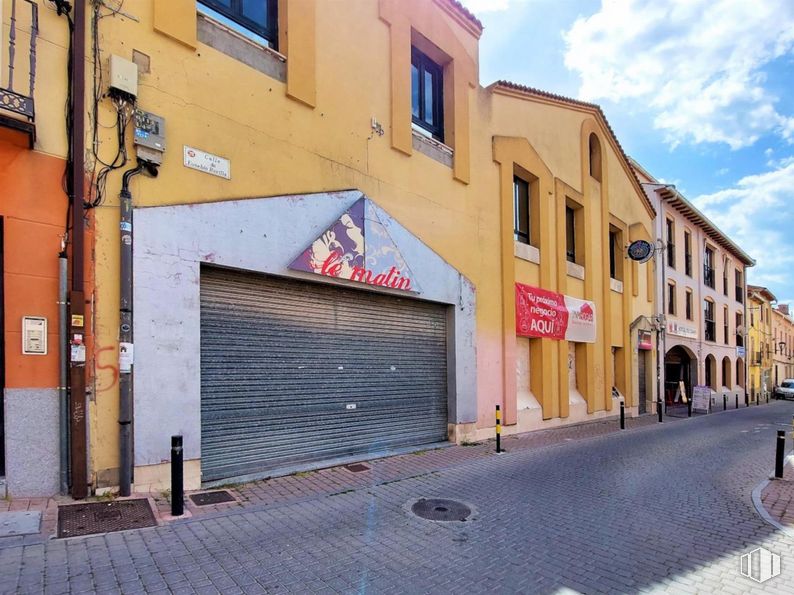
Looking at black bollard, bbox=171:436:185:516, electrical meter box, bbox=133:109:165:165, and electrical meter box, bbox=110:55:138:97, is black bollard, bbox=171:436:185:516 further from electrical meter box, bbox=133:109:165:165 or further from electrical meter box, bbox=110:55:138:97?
electrical meter box, bbox=110:55:138:97

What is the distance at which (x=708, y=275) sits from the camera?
31234mm

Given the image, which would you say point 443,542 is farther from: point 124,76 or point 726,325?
point 726,325

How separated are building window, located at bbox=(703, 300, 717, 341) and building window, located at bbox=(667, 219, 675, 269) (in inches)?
268

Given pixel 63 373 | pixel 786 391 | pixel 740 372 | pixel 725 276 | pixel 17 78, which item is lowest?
pixel 786 391

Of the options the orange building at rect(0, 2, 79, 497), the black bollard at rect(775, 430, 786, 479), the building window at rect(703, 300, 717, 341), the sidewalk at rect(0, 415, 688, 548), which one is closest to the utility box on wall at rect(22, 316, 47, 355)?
the orange building at rect(0, 2, 79, 497)

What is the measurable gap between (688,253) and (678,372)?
684 cm

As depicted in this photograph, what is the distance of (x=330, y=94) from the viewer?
8891 mm

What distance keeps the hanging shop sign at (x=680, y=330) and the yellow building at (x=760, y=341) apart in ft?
49.0

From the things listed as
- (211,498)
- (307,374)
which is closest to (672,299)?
(307,374)

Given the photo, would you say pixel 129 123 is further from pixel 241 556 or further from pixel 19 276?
pixel 241 556

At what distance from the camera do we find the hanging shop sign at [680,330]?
967 inches

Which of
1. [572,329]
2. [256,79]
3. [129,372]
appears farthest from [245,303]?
[572,329]

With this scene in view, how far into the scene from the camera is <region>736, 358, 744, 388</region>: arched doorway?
119 ft

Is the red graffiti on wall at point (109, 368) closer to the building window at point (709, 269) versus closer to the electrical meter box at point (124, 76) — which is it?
the electrical meter box at point (124, 76)
